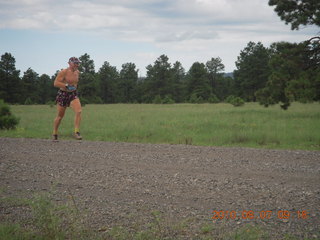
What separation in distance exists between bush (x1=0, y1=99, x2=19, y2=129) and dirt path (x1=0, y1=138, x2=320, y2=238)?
6821 mm

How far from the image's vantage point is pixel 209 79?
91.4 metres

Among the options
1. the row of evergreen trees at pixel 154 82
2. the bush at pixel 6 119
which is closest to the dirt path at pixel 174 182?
the bush at pixel 6 119

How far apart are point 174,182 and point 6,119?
11626mm

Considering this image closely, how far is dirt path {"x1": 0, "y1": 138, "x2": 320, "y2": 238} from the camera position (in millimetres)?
4238

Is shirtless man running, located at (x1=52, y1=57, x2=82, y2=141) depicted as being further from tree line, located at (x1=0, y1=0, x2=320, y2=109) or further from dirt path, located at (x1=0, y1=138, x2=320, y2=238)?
tree line, located at (x1=0, y1=0, x2=320, y2=109)

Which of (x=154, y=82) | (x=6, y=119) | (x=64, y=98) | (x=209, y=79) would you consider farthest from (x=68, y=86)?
(x=209, y=79)

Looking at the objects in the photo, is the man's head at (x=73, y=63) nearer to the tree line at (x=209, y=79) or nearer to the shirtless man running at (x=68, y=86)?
the shirtless man running at (x=68, y=86)

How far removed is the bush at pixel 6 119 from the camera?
14992 millimetres

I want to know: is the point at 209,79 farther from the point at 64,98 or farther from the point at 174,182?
the point at 174,182

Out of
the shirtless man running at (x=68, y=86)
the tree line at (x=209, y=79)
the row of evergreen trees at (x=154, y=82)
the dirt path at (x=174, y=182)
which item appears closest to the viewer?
the dirt path at (x=174, y=182)

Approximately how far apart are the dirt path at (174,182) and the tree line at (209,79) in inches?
479

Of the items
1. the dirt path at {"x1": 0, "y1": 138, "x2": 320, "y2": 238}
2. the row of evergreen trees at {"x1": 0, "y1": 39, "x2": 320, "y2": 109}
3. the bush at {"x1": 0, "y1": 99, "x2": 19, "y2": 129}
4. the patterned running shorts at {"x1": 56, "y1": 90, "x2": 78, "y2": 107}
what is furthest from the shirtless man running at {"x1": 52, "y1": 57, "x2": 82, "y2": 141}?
the row of evergreen trees at {"x1": 0, "y1": 39, "x2": 320, "y2": 109}

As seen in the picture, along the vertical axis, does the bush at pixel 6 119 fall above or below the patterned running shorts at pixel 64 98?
below

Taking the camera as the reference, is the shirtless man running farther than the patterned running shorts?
No
